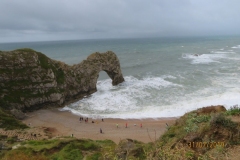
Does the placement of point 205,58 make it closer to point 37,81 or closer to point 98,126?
point 98,126

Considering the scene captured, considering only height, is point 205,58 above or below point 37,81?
above

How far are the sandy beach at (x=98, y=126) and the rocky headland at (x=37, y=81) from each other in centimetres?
328

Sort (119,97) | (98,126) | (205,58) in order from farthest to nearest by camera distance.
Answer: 1. (205,58)
2. (119,97)
3. (98,126)

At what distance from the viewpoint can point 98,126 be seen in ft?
105

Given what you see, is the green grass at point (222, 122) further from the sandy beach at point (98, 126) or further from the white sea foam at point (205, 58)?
the white sea foam at point (205, 58)

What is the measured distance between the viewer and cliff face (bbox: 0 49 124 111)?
3719cm

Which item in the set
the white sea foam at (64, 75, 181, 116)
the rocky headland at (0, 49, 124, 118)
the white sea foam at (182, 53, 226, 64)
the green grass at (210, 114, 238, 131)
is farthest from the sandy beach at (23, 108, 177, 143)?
the white sea foam at (182, 53, 226, 64)

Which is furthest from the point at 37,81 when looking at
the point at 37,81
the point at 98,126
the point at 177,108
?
the point at 177,108

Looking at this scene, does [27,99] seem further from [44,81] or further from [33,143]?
[33,143]

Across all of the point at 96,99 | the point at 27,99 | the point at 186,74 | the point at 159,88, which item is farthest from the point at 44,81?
the point at 186,74

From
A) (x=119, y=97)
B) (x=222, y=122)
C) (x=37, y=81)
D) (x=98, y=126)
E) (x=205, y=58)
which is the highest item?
(x=205, y=58)

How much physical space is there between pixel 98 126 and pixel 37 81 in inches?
656

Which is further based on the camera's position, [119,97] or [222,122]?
[119,97]

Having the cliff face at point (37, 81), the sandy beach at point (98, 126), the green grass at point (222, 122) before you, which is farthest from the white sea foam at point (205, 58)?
the green grass at point (222, 122)
